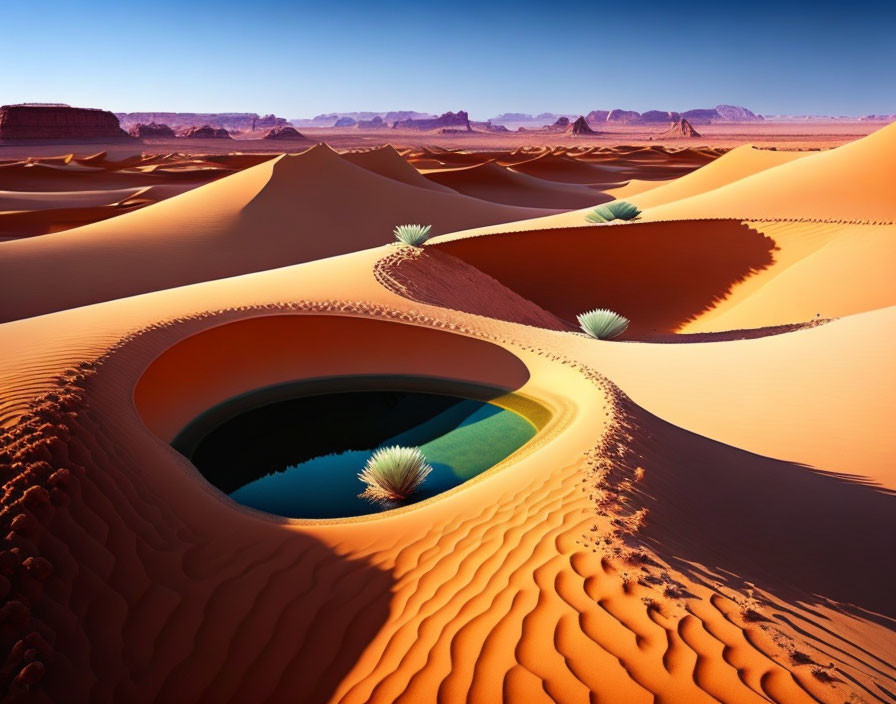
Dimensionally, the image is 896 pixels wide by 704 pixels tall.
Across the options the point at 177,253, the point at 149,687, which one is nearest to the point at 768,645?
the point at 149,687

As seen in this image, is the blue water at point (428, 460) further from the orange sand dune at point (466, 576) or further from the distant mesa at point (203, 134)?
the distant mesa at point (203, 134)

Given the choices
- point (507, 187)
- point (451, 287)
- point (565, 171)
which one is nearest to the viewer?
point (451, 287)

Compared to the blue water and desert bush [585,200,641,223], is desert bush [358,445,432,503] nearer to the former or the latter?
the blue water

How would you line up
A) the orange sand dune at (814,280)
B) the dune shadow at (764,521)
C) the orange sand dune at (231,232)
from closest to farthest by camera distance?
1. the dune shadow at (764,521)
2. the orange sand dune at (814,280)
3. the orange sand dune at (231,232)

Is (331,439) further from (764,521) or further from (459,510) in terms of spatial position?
(764,521)

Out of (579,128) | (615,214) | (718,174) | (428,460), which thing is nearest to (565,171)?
(718,174)

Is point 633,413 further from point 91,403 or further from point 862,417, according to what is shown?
point 91,403

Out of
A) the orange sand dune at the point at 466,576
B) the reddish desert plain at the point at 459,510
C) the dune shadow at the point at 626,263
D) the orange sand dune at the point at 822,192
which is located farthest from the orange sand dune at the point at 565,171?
the orange sand dune at the point at 466,576
